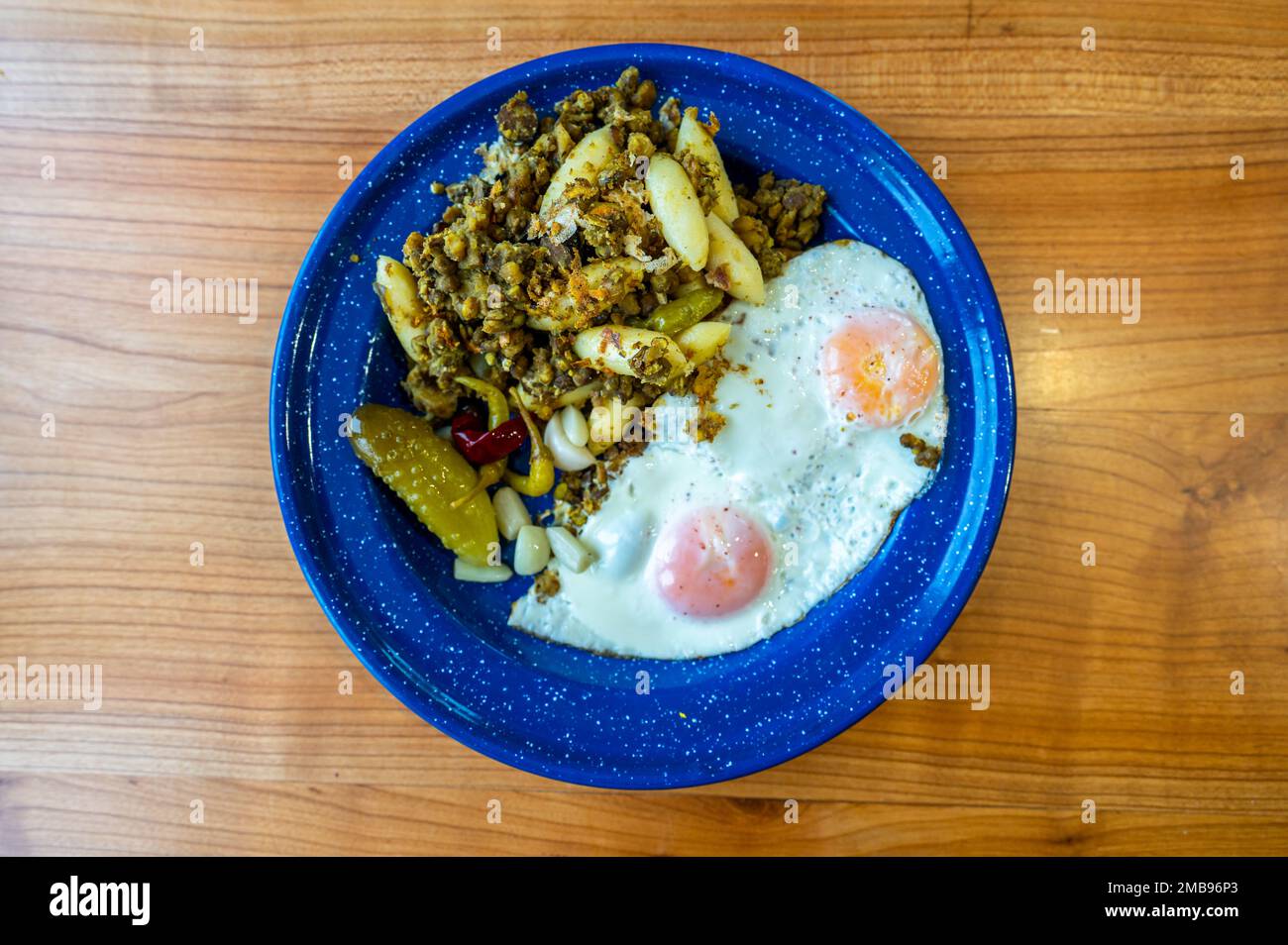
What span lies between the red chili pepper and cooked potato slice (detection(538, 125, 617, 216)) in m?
0.42

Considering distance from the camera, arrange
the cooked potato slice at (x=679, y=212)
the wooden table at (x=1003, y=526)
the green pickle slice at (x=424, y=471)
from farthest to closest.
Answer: the wooden table at (x=1003, y=526) < the green pickle slice at (x=424, y=471) < the cooked potato slice at (x=679, y=212)

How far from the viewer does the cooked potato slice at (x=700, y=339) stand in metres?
1.55

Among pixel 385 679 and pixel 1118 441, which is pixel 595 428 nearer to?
pixel 385 679

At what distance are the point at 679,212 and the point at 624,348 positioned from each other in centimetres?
26

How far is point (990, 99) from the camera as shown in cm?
180

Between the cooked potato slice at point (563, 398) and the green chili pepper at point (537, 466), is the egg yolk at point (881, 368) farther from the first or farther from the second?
the green chili pepper at point (537, 466)

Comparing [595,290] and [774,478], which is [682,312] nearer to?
[595,290]

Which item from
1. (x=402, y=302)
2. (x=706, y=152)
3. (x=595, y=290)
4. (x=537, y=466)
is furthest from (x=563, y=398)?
(x=706, y=152)

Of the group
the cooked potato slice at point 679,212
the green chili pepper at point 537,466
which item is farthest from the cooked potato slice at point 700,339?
the green chili pepper at point 537,466

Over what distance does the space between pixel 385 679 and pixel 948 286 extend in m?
1.35

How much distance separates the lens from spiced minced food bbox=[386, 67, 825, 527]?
148cm

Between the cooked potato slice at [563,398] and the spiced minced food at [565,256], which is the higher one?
the spiced minced food at [565,256]

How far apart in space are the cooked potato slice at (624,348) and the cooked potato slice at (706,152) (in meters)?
0.28

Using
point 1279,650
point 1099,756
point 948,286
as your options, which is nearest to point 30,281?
point 948,286
